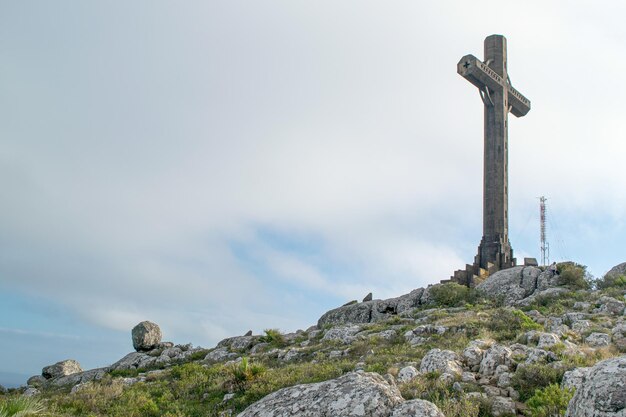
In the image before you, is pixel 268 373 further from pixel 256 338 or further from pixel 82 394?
pixel 256 338

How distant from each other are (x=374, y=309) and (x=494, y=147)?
707 inches

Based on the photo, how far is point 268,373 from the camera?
14602 millimetres

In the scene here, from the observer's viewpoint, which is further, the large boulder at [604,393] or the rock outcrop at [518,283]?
the rock outcrop at [518,283]

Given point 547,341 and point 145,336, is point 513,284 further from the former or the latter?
point 145,336

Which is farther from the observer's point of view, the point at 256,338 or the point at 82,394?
the point at 256,338

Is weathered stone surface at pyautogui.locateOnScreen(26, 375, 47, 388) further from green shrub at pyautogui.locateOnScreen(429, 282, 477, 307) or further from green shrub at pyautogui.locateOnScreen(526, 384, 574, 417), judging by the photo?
green shrub at pyautogui.locateOnScreen(526, 384, 574, 417)

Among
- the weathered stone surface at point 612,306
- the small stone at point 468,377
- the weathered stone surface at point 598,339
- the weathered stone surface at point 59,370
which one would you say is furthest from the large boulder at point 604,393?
the weathered stone surface at point 59,370

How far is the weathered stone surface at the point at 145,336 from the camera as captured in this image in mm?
34531

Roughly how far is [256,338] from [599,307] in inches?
685

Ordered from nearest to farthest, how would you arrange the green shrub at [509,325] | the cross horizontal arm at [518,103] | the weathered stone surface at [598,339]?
the weathered stone surface at [598,339], the green shrub at [509,325], the cross horizontal arm at [518,103]

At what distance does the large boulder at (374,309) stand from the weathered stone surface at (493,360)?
836 inches

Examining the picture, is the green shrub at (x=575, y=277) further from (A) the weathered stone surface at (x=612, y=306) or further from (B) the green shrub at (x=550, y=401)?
(B) the green shrub at (x=550, y=401)

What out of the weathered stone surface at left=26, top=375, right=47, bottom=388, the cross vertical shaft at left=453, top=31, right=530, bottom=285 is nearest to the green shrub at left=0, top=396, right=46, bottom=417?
the weathered stone surface at left=26, top=375, right=47, bottom=388

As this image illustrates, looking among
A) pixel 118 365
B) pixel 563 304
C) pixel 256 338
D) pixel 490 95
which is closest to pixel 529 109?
pixel 490 95
